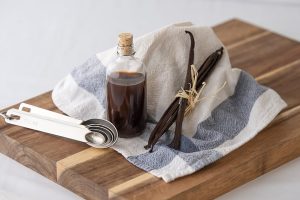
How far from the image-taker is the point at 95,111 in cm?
169

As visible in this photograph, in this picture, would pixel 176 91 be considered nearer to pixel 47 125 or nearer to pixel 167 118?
pixel 167 118

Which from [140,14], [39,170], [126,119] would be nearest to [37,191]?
[39,170]

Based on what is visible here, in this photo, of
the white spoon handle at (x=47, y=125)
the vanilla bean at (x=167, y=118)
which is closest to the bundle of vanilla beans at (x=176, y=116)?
the vanilla bean at (x=167, y=118)

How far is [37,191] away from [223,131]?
33cm

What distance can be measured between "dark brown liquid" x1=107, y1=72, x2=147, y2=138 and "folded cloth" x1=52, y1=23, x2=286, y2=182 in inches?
0.9

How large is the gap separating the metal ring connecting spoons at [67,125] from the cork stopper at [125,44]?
125 millimetres

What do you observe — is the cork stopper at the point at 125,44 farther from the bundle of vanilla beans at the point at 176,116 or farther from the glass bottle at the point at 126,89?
the bundle of vanilla beans at the point at 176,116

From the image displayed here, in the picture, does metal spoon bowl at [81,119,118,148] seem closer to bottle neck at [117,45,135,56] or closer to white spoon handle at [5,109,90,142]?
white spoon handle at [5,109,90,142]

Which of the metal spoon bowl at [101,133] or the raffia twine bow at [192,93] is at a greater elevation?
the raffia twine bow at [192,93]

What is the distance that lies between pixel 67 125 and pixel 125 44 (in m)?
0.17

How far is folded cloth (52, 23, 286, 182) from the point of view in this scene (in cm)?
161

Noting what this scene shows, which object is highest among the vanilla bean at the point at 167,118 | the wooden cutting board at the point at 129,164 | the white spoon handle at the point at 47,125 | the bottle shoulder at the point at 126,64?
the bottle shoulder at the point at 126,64

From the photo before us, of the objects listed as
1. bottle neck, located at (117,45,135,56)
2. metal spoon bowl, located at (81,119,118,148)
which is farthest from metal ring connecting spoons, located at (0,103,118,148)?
bottle neck, located at (117,45,135,56)

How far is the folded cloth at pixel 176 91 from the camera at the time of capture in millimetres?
1614
